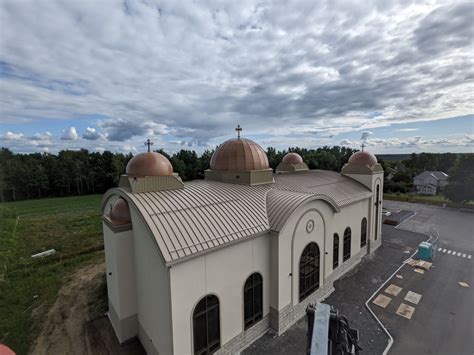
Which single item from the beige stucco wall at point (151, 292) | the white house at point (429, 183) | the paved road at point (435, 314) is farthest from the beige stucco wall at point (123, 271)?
the white house at point (429, 183)

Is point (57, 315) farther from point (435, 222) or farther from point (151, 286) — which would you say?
point (435, 222)

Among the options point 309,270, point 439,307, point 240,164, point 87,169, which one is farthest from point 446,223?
point 87,169

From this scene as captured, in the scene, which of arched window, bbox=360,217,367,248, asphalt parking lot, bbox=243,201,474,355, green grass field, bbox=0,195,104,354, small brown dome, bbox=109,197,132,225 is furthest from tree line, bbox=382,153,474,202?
green grass field, bbox=0,195,104,354

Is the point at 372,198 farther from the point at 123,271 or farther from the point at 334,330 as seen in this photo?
the point at 123,271

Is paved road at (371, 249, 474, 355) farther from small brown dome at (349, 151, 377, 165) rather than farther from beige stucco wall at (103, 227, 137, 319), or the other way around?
beige stucco wall at (103, 227, 137, 319)

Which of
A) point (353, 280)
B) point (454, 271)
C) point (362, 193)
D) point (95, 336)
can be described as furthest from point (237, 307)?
point (454, 271)
